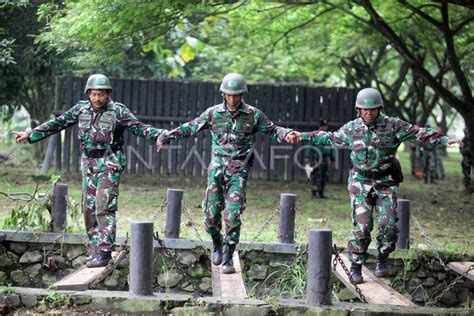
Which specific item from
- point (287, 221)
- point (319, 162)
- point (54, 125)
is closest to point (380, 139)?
point (287, 221)

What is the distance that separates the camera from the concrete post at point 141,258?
25.1 ft

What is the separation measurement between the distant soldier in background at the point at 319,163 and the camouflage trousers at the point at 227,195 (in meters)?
7.57

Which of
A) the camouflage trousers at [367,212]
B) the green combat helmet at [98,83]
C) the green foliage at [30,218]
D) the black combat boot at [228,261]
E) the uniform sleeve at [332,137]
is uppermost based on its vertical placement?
the green combat helmet at [98,83]

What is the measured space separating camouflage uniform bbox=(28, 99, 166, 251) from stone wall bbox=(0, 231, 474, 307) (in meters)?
1.43

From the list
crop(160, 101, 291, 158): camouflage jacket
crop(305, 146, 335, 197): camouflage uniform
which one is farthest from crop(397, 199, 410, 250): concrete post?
crop(305, 146, 335, 197): camouflage uniform

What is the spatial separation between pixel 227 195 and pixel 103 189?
4.94 ft

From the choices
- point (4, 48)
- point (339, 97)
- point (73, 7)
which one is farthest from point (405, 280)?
point (339, 97)

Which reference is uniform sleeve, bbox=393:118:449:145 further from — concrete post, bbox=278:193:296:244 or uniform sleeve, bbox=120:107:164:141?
uniform sleeve, bbox=120:107:164:141

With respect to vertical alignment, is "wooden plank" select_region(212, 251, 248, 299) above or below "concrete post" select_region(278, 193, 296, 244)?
below

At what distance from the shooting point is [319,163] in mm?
16656

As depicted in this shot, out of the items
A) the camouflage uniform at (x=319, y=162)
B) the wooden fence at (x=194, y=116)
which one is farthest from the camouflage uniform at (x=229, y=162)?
the wooden fence at (x=194, y=116)

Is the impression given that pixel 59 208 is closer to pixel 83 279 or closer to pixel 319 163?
pixel 83 279

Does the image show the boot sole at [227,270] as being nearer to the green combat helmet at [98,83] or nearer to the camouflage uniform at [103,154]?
the camouflage uniform at [103,154]

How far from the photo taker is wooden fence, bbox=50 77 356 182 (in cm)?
1910
